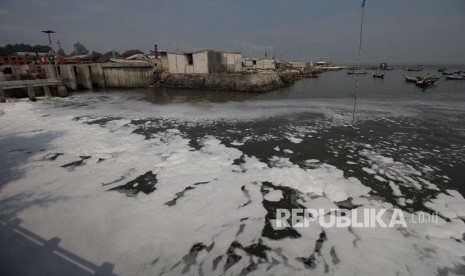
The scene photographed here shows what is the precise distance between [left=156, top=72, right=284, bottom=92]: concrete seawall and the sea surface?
1934cm

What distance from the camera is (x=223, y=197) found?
6477 millimetres

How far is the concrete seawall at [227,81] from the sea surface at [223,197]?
19.3m

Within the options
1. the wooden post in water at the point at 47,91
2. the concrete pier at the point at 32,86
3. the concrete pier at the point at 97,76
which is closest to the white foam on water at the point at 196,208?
the concrete pier at the point at 32,86

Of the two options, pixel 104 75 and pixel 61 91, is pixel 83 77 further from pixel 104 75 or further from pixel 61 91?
pixel 61 91

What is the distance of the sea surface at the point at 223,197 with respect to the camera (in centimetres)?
447

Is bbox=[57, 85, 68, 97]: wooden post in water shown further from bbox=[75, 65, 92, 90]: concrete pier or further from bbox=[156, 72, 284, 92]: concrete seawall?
bbox=[156, 72, 284, 92]: concrete seawall

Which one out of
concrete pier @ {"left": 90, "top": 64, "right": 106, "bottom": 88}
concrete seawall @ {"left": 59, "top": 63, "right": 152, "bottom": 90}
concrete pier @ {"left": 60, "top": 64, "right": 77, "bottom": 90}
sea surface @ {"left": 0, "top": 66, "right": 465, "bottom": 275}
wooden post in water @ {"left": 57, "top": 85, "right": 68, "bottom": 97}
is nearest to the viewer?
sea surface @ {"left": 0, "top": 66, "right": 465, "bottom": 275}

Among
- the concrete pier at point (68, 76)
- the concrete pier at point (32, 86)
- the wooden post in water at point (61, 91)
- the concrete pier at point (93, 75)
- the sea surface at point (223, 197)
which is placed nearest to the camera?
the sea surface at point (223, 197)

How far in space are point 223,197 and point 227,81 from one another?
89.5ft

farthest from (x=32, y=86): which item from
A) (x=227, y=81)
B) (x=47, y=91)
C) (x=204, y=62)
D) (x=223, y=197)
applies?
(x=223, y=197)

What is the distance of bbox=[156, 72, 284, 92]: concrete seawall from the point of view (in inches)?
1228

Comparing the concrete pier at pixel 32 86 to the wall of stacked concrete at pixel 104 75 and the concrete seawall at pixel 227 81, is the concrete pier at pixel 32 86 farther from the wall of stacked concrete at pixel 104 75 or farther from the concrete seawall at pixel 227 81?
the concrete seawall at pixel 227 81

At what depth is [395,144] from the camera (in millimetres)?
10609

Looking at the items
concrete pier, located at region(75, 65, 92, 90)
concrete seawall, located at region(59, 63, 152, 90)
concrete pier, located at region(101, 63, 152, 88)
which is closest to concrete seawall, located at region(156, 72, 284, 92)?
concrete pier, located at region(101, 63, 152, 88)
